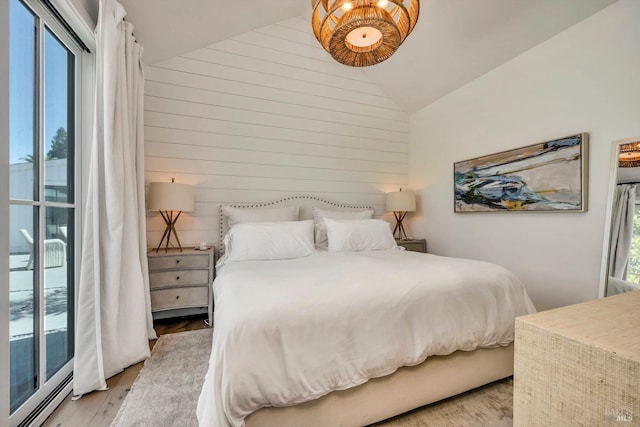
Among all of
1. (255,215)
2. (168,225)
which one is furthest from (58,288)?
(255,215)

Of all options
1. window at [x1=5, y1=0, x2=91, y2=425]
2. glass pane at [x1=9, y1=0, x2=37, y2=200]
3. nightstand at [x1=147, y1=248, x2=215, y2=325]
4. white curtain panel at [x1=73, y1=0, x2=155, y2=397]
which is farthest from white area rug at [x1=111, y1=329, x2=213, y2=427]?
glass pane at [x1=9, y1=0, x2=37, y2=200]

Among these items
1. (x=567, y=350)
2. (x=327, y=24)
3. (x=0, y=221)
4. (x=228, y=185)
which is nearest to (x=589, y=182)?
(x=567, y=350)

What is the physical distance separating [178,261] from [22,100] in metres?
1.51

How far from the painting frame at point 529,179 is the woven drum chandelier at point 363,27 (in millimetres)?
1630

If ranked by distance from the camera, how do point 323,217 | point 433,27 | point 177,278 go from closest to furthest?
point 177,278 < point 433,27 < point 323,217

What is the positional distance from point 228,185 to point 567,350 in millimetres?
2978

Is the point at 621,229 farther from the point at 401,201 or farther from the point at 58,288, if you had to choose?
the point at 58,288

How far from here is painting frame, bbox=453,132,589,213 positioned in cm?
210

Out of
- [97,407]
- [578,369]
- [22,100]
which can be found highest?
[22,100]

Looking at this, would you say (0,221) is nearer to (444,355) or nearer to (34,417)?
(34,417)

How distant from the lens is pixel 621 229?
185 centimetres

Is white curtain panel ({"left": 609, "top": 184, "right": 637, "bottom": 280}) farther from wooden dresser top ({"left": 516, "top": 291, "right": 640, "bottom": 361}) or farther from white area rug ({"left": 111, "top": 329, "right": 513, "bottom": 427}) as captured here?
wooden dresser top ({"left": 516, "top": 291, "right": 640, "bottom": 361})

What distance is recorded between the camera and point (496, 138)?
2.72 meters

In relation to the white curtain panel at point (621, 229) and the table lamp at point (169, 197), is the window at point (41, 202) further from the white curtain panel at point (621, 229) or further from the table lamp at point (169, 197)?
the white curtain panel at point (621, 229)
